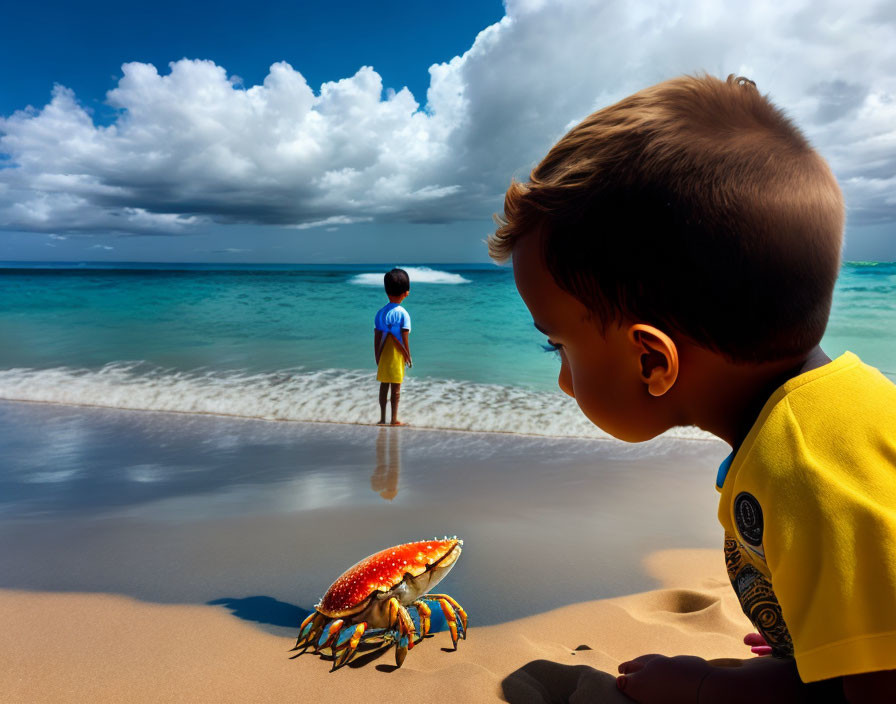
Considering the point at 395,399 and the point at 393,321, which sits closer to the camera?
the point at 395,399

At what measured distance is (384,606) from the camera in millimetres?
2146

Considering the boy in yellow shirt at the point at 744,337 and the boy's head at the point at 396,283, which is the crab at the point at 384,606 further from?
the boy's head at the point at 396,283

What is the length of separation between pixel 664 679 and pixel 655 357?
84 centimetres

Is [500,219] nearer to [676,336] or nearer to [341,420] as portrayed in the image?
[676,336]

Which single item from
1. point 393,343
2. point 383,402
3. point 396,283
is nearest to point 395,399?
point 383,402

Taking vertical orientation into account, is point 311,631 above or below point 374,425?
above

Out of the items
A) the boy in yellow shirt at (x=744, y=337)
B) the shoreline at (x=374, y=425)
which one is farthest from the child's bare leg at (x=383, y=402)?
the boy in yellow shirt at (x=744, y=337)

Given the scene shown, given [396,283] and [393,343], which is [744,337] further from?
[393,343]

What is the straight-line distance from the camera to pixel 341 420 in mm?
7348

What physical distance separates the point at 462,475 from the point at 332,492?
1.03 meters

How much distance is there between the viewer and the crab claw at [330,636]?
2113 mm

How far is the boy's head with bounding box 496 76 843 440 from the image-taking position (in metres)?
1.03

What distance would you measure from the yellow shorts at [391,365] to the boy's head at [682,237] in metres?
6.08

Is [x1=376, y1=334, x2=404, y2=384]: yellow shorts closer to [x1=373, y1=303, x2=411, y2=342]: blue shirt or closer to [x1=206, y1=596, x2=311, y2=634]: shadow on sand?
[x1=373, y1=303, x2=411, y2=342]: blue shirt
